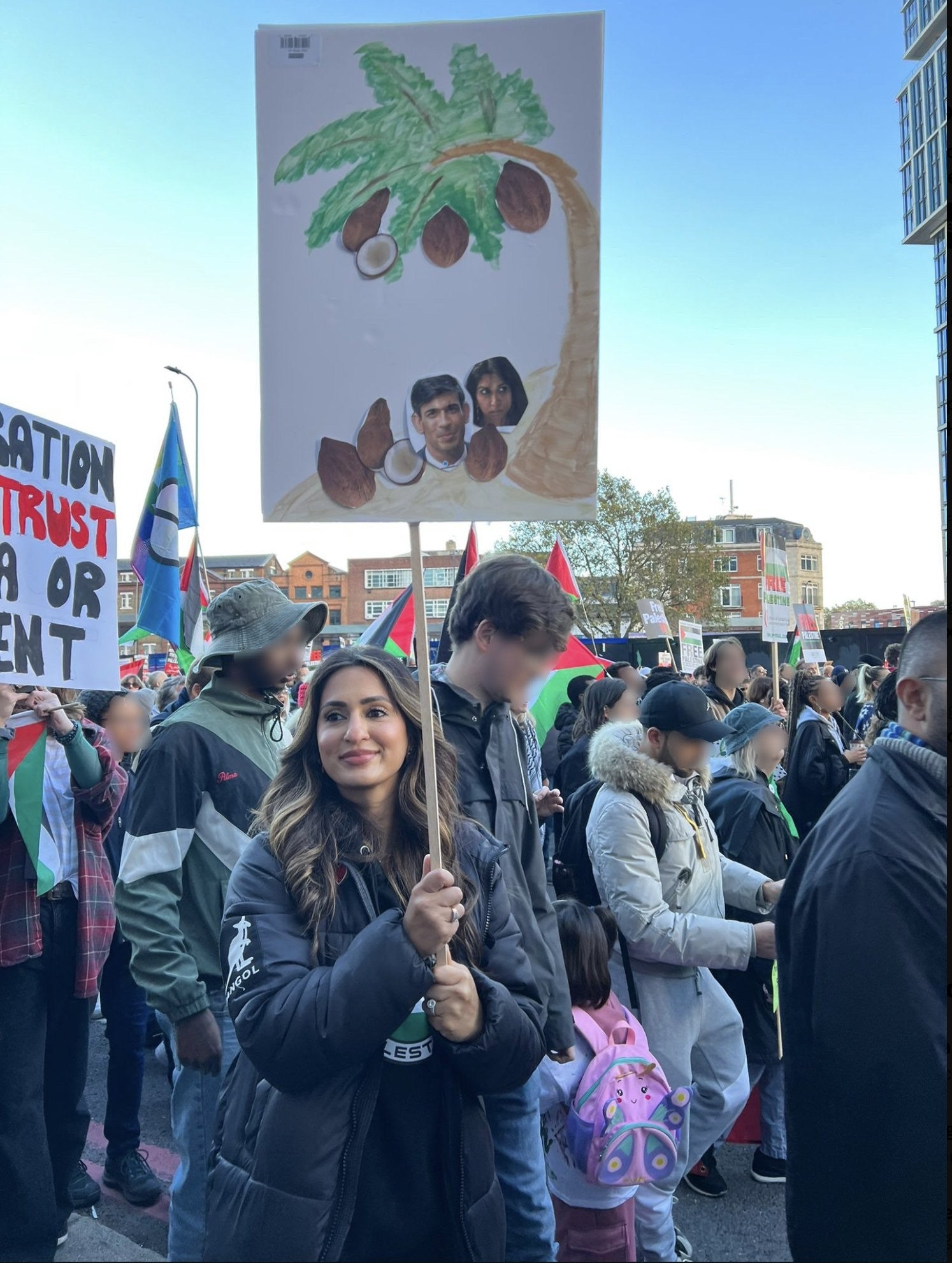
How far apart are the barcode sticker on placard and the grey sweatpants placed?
2846mm

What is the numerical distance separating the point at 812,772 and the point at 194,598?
16.6ft

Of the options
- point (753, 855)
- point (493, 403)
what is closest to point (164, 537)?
point (753, 855)

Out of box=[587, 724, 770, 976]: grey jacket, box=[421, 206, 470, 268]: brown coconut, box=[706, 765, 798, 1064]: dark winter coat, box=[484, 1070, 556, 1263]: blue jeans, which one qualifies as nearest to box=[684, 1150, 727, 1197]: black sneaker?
box=[706, 765, 798, 1064]: dark winter coat

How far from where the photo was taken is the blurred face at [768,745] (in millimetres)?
4409

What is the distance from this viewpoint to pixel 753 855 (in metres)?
4.07

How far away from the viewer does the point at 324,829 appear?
2.02 metres

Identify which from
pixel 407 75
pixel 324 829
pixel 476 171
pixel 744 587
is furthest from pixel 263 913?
pixel 744 587

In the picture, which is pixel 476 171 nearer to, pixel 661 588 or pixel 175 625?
pixel 175 625

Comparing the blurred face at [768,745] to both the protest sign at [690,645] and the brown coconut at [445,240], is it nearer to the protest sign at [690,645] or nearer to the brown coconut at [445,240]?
the brown coconut at [445,240]

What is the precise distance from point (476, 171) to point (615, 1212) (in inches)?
112

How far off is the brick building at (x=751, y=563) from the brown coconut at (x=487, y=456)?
75450mm

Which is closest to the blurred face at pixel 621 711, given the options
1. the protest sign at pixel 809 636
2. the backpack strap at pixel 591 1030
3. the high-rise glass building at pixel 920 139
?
the backpack strap at pixel 591 1030

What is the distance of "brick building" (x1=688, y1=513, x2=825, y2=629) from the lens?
8762 cm

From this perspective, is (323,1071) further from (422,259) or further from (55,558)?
(55,558)
